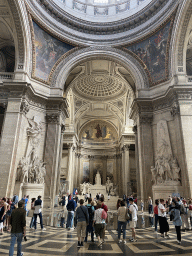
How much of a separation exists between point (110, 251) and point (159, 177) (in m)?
9.18

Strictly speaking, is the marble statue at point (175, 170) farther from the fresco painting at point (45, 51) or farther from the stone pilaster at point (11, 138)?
the fresco painting at point (45, 51)

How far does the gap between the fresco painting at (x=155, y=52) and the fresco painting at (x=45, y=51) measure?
6.95 meters

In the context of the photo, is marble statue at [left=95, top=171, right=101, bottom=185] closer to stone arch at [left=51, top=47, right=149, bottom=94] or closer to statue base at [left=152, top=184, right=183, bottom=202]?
statue base at [left=152, top=184, right=183, bottom=202]

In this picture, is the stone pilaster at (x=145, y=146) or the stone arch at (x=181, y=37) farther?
the stone pilaster at (x=145, y=146)

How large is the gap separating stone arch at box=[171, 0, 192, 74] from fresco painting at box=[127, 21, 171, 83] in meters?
1.10

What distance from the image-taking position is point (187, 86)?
12312mm

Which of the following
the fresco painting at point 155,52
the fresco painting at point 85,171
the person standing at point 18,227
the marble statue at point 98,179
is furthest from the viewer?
the fresco painting at point 85,171

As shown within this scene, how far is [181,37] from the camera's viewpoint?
13133 millimetres

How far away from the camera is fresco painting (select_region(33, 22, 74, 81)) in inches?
584

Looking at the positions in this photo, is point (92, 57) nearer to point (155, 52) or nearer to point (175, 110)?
point (155, 52)

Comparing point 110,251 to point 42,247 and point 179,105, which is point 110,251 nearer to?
point 42,247

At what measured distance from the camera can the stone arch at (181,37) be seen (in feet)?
40.5

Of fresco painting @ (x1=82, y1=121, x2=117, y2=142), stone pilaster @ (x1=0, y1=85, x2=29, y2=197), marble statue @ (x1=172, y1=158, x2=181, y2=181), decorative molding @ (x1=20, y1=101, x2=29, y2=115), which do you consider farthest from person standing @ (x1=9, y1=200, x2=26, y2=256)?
fresco painting @ (x1=82, y1=121, x2=117, y2=142)

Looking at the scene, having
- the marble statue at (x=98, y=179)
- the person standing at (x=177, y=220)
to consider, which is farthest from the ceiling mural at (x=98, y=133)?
the person standing at (x=177, y=220)
